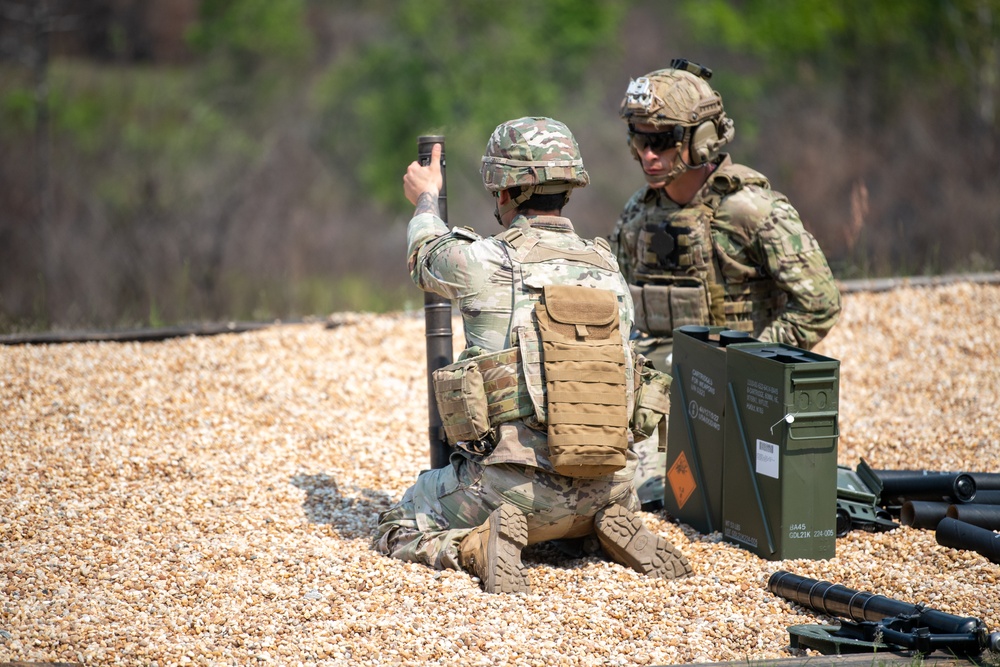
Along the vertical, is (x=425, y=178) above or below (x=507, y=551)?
above

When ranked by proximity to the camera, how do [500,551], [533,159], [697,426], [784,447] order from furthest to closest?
[697,426]
[784,447]
[533,159]
[500,551]

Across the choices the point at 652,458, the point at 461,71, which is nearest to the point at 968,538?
the point at 652,458

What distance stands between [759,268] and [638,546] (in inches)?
74.1

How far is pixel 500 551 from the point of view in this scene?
410 centimetres

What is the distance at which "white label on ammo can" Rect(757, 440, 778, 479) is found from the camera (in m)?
4.38

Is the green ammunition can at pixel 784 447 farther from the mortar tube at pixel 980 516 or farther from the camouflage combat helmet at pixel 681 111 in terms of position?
the camouflage combat helmet at pixel 681 111

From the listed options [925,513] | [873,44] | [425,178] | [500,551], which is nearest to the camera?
[500,551]

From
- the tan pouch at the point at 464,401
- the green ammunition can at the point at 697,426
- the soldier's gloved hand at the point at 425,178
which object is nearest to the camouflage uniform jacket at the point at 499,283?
the tan pouch at the point at 464,401

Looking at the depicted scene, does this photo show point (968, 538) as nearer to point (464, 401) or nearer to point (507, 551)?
point (507, 551)

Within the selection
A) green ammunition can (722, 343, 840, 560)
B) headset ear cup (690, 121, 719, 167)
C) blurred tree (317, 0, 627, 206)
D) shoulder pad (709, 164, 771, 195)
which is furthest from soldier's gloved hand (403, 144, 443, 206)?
blurred tree (317, 0, 627, 206)

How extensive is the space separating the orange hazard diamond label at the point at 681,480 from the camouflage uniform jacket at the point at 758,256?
788 millimetres

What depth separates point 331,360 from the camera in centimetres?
749

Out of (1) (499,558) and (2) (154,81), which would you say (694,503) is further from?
(2) (154,81)

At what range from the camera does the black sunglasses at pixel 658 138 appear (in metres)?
5.53
